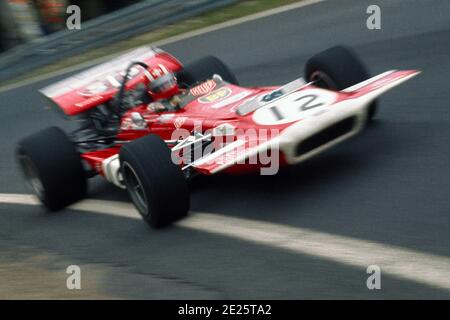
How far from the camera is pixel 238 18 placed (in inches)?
476

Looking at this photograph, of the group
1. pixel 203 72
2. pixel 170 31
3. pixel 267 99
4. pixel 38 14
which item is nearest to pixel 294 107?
pixel 267 99

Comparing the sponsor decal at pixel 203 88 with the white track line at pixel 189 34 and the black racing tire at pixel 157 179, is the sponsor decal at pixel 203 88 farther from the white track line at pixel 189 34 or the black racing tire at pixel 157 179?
the white track line at pixel 189 34

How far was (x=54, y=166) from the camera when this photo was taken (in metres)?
6.77

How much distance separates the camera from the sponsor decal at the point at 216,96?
664cm

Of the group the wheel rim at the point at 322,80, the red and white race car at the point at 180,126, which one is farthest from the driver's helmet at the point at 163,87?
the wheel rim at the point at 322,80

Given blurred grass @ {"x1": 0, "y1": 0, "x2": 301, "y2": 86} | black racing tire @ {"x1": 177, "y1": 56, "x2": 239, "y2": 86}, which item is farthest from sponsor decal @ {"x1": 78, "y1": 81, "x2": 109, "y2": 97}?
blurred grass @ {"x1": 0, "y1": 0, "x2": 301, "y2": 86}

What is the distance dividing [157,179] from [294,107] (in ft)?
3.55

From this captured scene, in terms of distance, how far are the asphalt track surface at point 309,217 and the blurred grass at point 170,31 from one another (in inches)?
139

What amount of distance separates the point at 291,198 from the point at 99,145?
7.03 ft

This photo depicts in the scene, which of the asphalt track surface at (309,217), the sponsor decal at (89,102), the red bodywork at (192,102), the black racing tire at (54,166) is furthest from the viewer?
the sponsor decal at (89,102)

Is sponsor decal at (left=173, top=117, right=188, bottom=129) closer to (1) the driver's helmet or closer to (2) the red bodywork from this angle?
(2) the red bodywork

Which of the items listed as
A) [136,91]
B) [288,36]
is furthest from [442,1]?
[136,91]

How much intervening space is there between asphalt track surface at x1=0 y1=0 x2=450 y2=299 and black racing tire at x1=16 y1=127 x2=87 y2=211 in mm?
154
